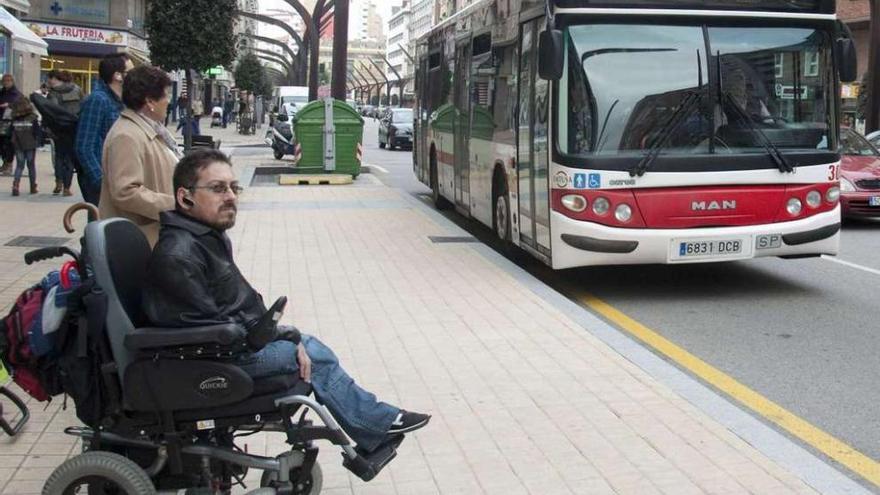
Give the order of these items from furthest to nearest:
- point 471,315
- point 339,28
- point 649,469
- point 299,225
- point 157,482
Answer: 1. point 339,28
2. point 299,225
3. point 471,315
4. point 649,469
5. point 157,482

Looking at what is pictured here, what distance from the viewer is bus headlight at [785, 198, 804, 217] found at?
8.45 meters

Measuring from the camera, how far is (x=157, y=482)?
353 centimetres

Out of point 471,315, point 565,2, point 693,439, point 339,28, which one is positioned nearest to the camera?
point 693,439

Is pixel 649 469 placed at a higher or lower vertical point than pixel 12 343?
lower

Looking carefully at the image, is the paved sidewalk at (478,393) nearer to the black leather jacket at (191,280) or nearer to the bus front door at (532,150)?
the bus front door at (532,150)

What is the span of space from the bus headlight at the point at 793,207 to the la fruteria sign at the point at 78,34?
1319 inches

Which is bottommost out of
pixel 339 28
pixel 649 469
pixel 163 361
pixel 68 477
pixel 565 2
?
pixel 649 469

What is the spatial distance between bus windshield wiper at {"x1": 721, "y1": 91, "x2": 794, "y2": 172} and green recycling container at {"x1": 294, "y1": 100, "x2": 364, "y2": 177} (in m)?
13.2

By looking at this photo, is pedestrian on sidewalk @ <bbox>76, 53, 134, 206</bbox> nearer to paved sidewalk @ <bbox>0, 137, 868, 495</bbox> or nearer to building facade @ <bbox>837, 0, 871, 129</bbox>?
paved sidewalk @ <bbox>0, 137, 868, 495</bbox>

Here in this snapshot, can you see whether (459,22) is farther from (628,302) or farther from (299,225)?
(628,302)

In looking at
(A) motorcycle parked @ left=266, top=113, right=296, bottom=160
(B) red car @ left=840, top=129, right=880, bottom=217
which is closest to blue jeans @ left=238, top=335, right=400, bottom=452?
(B) red car @ left=840, top=129, right=880, bottom=217

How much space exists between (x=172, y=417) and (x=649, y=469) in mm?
2119

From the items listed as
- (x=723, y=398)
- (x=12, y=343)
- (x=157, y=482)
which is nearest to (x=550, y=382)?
(x=723, y=398)

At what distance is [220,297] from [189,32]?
1468 centimetres
